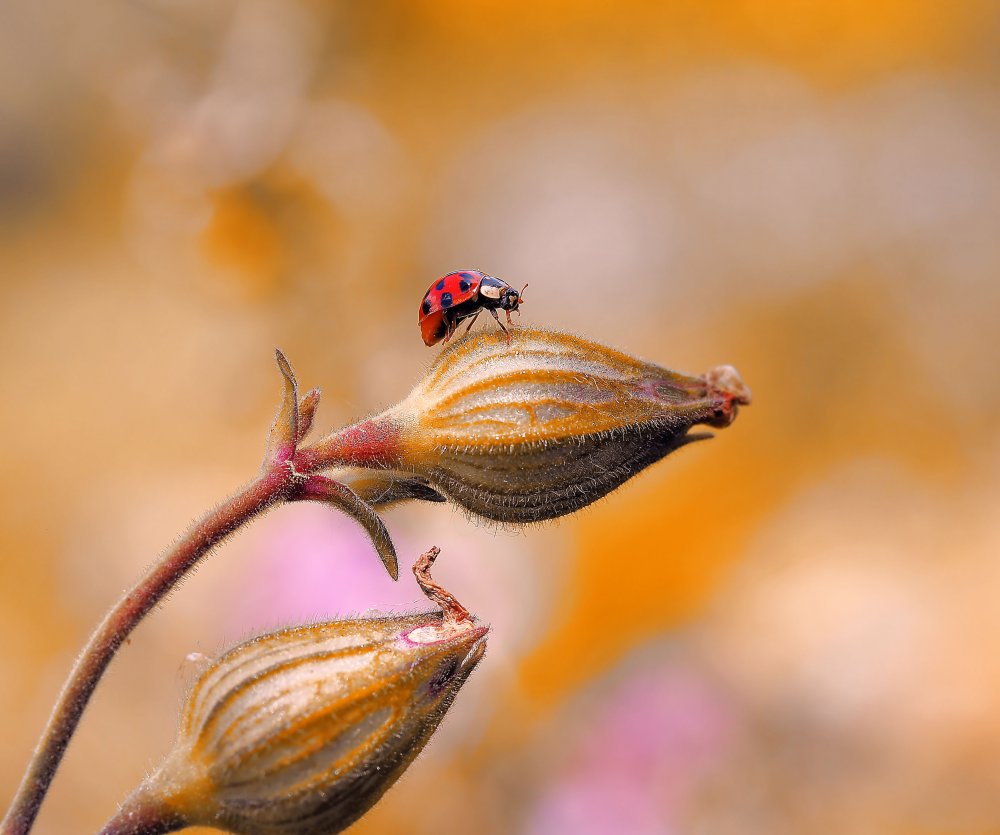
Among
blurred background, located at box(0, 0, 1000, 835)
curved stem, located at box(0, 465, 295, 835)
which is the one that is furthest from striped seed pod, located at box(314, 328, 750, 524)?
blurred background, located at box(0, 0, 1000, 835)

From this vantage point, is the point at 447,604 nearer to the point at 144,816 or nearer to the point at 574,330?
the point at 144,816

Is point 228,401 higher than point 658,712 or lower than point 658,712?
higher

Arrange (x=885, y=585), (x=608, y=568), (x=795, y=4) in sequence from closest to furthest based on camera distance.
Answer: (x=885, y=585) → (x=608, y=568) → (x=795, y=4)

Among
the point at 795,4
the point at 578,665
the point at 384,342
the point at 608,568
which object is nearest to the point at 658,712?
the point at 578,665

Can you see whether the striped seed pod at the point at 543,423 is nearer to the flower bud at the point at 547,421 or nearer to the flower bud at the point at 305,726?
the flower bud at the point at 547,421

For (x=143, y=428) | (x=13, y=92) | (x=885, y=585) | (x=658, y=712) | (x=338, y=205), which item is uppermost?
(x=13, y=92)

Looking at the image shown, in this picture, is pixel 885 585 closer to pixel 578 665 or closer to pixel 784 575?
pixel 784 575
